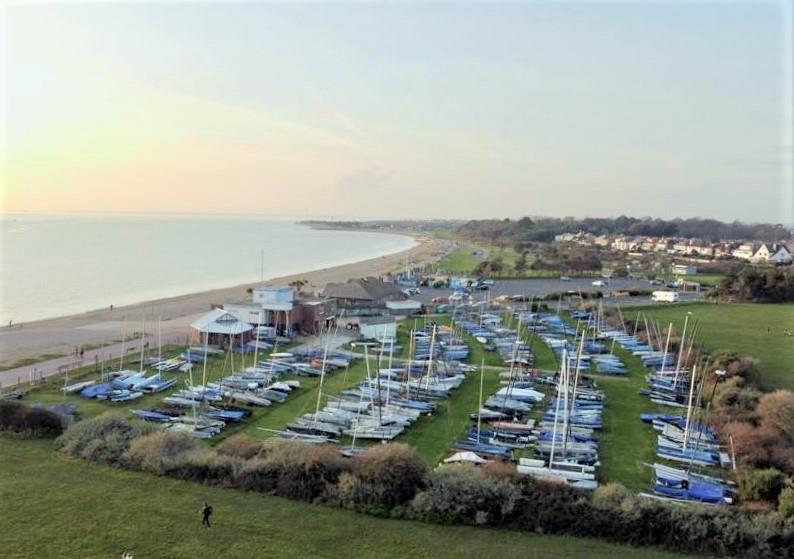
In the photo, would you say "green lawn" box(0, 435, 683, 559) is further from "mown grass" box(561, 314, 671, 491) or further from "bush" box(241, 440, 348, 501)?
"mown grass" box(561, 314, 671, 491)

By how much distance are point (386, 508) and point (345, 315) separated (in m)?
24.6

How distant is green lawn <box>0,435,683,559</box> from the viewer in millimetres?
10984

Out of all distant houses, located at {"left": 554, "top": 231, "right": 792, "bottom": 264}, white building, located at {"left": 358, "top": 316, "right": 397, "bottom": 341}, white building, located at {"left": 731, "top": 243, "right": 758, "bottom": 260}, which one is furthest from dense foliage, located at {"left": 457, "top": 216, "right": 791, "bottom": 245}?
white building, located at {"left": 358, "top": 316, "right": 397, "bottom": 341}

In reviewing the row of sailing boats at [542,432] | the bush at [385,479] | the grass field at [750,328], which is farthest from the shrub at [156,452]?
the grass field at [750,328]

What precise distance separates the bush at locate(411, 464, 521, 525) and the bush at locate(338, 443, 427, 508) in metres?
0.38

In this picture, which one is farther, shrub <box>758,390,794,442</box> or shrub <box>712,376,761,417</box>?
shrub <box>712,376,761,417</box>

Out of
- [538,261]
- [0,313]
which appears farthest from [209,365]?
[538,261]

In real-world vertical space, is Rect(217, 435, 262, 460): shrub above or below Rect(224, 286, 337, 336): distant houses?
below

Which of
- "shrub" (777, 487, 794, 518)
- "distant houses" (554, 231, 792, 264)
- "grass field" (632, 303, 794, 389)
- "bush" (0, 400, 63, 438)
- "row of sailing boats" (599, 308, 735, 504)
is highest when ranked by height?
"distant houses" (554, 231, 792, 264)

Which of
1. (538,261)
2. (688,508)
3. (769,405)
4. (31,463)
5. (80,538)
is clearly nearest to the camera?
(80,538)

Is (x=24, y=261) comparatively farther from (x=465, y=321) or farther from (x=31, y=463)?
(x=31, y=463)

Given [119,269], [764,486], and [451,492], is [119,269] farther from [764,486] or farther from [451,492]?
[764,486]

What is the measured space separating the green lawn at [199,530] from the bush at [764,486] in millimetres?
3864

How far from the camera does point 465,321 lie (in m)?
37.0
